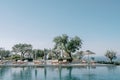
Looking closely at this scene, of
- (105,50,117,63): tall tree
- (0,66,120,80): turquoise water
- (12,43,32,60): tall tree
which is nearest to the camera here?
(0,66,120,80): turquoise water

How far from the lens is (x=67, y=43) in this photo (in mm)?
34688

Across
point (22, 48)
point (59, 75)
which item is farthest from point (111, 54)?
point (22, 48)

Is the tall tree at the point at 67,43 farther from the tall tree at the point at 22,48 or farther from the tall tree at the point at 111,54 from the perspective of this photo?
the tall tree at the point at 22,48

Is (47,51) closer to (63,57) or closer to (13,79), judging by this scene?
(63,57)

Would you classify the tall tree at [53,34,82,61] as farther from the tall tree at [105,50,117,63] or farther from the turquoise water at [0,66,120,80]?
the turquoise water at [0,66,120,80]

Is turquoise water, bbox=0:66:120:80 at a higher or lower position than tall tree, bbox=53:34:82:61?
lower

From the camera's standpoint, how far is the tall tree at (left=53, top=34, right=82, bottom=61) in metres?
34.4

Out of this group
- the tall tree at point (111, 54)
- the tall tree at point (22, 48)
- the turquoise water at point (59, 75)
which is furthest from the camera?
the tall tree at point (22, 48)

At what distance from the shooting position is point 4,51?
46.7 m

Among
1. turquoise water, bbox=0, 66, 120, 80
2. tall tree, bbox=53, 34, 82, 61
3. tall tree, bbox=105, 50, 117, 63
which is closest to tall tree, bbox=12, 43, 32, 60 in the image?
tall tree, bbox=53, 34, 82, 61

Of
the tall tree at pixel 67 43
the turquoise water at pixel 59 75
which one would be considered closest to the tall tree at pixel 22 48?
the tall tree at pixel 67 43

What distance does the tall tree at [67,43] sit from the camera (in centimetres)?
3441

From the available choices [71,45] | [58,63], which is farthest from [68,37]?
[58,63]

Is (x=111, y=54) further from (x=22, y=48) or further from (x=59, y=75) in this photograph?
(x=22, y=48)
